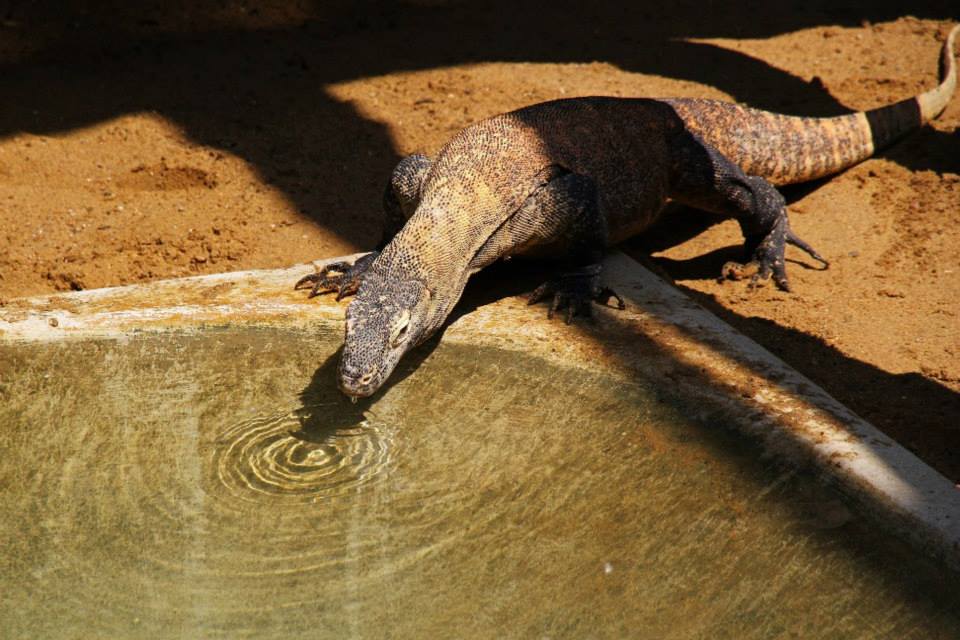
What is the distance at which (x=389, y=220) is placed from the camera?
4867 millimetres

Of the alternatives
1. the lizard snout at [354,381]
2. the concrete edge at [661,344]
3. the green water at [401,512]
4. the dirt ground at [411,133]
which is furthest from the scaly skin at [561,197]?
the dirt ground at [411,133]

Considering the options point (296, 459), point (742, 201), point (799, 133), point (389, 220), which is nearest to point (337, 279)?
point (389, 220)

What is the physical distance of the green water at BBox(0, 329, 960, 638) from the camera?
261cm

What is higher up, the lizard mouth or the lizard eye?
the lizard eye

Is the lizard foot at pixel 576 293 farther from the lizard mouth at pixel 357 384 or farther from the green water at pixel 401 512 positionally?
the lizard mouth at pixel 357 384

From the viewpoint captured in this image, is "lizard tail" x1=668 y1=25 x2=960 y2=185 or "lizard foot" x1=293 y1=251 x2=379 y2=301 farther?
"lizard tail" x1=668 y1=25 x2=960 y2=185

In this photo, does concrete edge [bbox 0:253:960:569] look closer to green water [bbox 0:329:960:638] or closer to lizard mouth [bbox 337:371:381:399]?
green water [bbox 0:329:960:638]

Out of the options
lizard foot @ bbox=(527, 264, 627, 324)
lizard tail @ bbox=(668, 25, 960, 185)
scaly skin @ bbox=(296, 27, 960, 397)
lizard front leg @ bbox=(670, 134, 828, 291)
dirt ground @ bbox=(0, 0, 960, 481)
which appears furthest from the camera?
lizard tail @ bbox=(668, 25, 960, 185)

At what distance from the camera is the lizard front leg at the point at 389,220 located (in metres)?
4.14

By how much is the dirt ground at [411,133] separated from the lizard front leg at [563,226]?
3.22 feet

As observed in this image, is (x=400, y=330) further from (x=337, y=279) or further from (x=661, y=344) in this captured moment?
(x=661, y=344)

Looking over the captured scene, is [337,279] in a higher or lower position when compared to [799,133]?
lower

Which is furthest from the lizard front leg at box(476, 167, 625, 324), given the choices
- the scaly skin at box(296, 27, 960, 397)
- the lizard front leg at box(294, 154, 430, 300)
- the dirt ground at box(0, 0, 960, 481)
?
the dirt ground at box(0, 0, 960, 481)

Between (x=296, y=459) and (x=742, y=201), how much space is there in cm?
294
